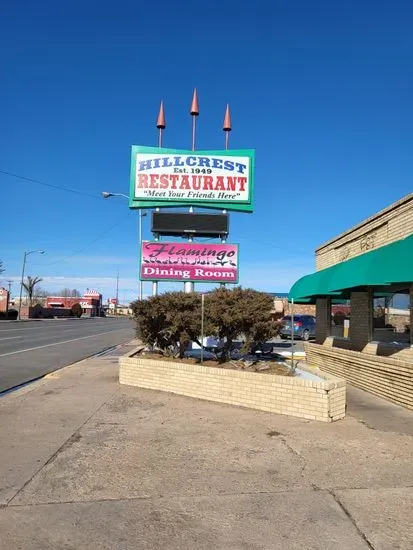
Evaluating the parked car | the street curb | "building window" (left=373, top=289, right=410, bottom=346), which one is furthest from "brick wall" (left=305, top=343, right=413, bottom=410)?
the parked car

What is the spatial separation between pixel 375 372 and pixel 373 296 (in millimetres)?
3125

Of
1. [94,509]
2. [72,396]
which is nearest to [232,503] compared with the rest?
[94,509]

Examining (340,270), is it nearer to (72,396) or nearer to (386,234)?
(386,234)

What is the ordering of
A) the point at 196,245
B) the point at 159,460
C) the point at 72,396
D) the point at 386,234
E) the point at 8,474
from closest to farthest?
the point at 8,474 → the point at 159,460 → the point at 72,396 → the point at 386,234 → the point at 196,245

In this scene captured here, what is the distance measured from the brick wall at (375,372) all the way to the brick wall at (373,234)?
2.69m

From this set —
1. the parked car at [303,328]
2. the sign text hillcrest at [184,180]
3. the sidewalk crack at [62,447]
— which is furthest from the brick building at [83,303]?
the sidewalk crack at [62,447]

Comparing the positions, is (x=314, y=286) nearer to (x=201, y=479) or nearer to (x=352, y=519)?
(x=201, y=479)

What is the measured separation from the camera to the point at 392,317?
1257 cm

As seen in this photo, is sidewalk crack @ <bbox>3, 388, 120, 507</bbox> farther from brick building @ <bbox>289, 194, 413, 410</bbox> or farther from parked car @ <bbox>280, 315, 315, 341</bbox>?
parked car @ <bbox>280, 315, 315, 341</bbox>

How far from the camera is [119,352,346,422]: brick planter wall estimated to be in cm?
826

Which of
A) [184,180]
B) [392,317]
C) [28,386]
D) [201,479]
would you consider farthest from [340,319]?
[201,479]

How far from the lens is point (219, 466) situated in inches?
232

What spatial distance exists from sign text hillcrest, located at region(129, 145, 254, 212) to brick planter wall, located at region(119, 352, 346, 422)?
29.8ft

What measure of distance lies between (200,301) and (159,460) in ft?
19.2
